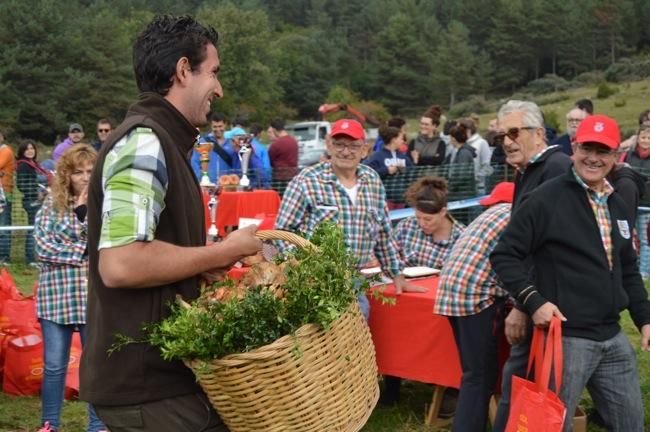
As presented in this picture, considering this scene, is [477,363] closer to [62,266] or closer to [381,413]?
[381,413]

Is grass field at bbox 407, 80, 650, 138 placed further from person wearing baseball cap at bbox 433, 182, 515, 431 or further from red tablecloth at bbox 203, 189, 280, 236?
person wearing baseball cap at bbox 433, 182, 515, 431

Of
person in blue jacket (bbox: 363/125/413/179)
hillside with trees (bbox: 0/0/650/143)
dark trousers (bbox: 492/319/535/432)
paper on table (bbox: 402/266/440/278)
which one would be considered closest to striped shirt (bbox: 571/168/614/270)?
dark trousers (bbox: 492/319/535/432)

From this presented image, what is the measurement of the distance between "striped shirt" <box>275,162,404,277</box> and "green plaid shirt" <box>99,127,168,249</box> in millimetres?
2927

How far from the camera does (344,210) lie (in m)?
5.28

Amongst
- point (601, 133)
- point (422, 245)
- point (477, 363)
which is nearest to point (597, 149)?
point (601, 133)

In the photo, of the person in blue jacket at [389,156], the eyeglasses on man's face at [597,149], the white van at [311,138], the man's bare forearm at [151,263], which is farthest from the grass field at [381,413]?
the white van at [311,138]

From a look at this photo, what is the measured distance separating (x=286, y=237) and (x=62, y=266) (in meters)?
2.63

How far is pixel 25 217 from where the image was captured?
42.8 ft

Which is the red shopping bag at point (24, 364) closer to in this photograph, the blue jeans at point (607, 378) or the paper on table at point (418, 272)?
the paper on table at point (418, 272)

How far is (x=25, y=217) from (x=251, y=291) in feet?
37.8

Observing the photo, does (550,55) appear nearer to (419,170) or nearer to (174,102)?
(419,170)

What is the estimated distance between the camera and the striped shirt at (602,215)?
383 centimetres

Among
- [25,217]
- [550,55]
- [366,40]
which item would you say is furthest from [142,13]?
[25,217]

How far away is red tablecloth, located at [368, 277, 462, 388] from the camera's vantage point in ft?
17.2
